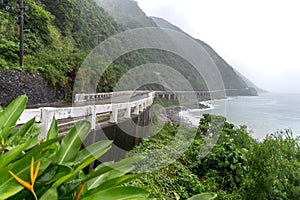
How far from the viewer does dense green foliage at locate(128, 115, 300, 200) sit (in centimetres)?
329

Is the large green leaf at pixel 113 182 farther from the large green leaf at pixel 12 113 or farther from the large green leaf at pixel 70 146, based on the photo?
the large green leaf at pixel 12 113

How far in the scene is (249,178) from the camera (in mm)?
3463

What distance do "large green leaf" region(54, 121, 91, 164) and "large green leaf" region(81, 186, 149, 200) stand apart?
247mm

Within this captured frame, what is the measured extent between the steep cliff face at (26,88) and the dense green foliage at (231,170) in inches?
212

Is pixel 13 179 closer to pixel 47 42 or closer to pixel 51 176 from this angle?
pixel 51 176

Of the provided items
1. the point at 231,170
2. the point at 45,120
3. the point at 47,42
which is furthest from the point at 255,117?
the point at 45,120

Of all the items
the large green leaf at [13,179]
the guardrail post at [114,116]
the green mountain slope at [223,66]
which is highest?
the green mountain slope at [223,66]

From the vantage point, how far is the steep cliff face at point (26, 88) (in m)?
7.98

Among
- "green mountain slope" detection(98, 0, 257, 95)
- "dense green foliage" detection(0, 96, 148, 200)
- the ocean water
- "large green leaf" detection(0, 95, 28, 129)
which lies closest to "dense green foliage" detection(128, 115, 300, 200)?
the ocean water

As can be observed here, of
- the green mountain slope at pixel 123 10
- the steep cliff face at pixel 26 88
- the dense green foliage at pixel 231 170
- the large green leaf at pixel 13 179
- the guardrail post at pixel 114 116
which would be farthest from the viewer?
the green mountain slope at pixel 123 10

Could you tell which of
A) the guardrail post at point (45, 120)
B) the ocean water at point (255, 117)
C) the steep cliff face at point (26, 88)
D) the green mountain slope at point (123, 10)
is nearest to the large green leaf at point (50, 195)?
the guardrail post at point (45, 120)

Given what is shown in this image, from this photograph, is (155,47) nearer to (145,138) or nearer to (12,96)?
(145,138)

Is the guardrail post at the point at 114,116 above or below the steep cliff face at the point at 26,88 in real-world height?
below

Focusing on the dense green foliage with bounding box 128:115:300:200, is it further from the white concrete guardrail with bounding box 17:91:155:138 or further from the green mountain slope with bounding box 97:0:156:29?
the green mountain slope with bounding box 97:0:156:29
